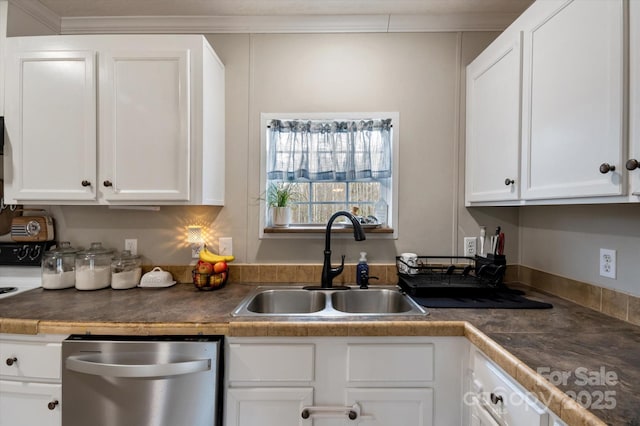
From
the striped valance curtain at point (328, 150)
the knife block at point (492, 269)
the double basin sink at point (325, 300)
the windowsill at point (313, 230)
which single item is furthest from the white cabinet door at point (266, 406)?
the striped valance curtain at point (328, 150)

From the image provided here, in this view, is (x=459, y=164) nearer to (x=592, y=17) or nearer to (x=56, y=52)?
(x=592, y=17)

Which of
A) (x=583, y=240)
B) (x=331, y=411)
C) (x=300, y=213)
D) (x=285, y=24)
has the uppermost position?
(x=285, y=24)

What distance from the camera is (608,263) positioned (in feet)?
4.25

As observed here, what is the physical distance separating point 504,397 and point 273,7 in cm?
216

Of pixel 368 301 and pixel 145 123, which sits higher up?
pixel 145 123

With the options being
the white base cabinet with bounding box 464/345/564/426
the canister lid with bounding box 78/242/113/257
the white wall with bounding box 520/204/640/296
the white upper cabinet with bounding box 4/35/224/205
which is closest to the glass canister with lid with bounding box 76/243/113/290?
the canister lid with bounding box 78/242/113/257

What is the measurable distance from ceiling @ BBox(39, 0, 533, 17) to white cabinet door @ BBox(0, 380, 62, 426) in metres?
1.99

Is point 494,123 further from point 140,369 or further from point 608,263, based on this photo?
point 140,369

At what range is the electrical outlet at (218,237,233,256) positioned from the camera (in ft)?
6.13

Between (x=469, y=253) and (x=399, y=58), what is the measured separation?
1313 millimetres

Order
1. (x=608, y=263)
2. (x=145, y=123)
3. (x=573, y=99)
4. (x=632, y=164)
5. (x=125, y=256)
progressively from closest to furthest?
(x=632, y=164)
(x=573, y=99)
(x=608, y=263)
(x=145, y=123)
(x=125, y=256)

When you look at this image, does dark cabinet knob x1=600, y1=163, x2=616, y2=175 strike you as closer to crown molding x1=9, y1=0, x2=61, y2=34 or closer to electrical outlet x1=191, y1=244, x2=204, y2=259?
electrical outlet x1=191, y1=244, x2=204, y2=259

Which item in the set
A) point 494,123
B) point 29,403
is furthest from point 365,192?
point 29,403

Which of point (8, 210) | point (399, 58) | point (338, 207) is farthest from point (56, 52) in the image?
point (399, 58)
